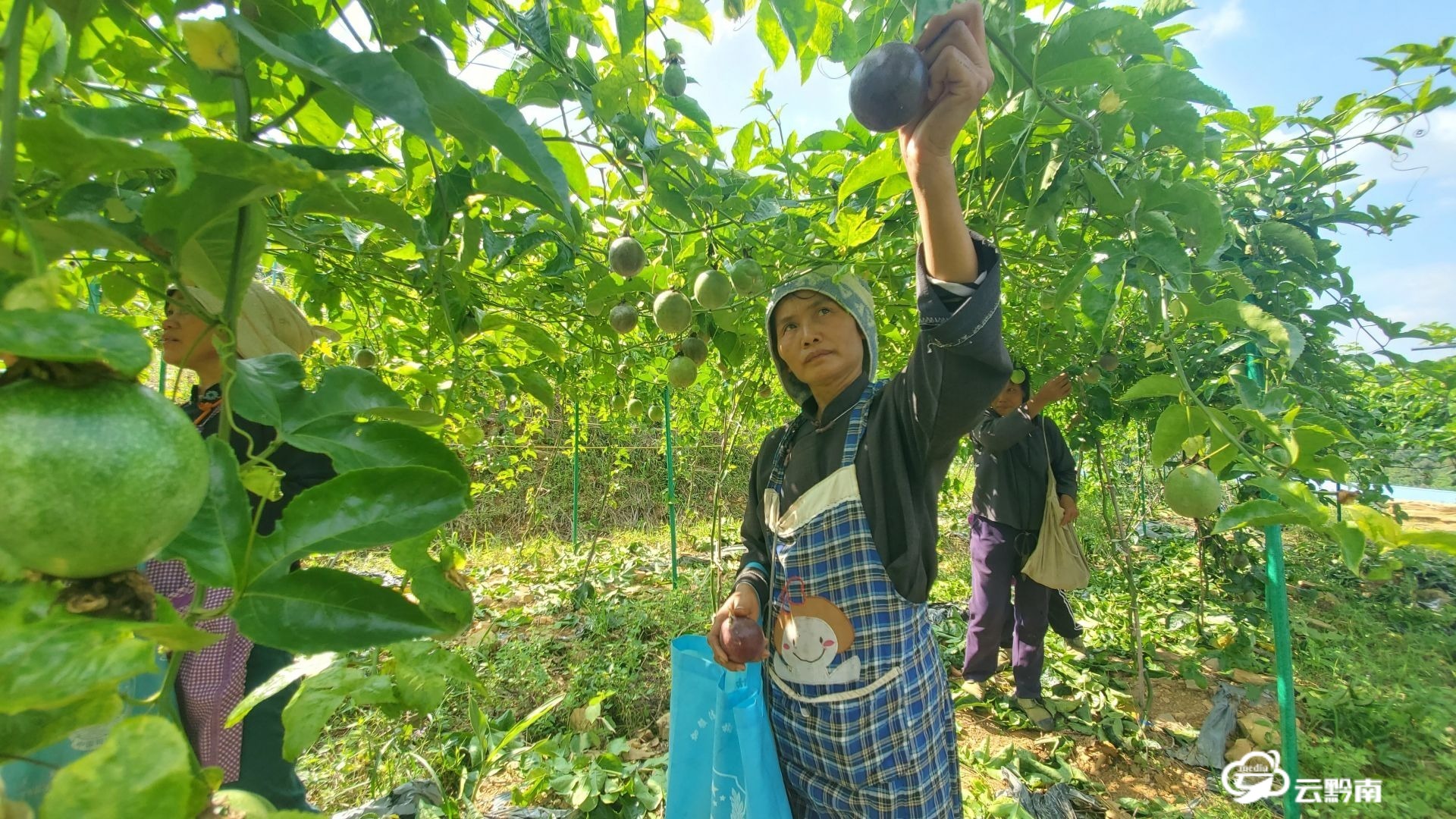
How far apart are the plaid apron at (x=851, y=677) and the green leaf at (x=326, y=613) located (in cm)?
129

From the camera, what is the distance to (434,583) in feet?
2.42

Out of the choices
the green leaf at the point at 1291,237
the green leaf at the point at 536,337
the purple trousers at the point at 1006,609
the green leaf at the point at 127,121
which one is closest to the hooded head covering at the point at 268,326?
the green leaf at the point at 536,337

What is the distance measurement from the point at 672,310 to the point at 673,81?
2.55ft

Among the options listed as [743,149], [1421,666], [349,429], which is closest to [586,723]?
[743,149]

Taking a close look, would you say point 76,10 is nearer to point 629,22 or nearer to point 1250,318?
point 629,22

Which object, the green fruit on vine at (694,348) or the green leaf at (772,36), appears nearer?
the green leaf at (772,36)

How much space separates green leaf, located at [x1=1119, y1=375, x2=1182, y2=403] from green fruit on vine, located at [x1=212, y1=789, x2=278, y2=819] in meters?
1.29

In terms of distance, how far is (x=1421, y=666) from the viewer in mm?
4293

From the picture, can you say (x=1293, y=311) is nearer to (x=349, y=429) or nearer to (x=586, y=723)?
(x=349, y=429)

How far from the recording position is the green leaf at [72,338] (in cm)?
38

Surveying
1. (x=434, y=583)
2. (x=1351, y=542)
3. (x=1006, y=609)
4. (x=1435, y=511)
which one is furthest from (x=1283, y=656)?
(x=1435, y=511)

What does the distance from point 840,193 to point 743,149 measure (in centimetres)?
52

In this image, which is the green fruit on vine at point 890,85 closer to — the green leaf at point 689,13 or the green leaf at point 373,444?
the green leaf at point 689,13

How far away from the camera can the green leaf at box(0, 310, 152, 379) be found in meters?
0.38
